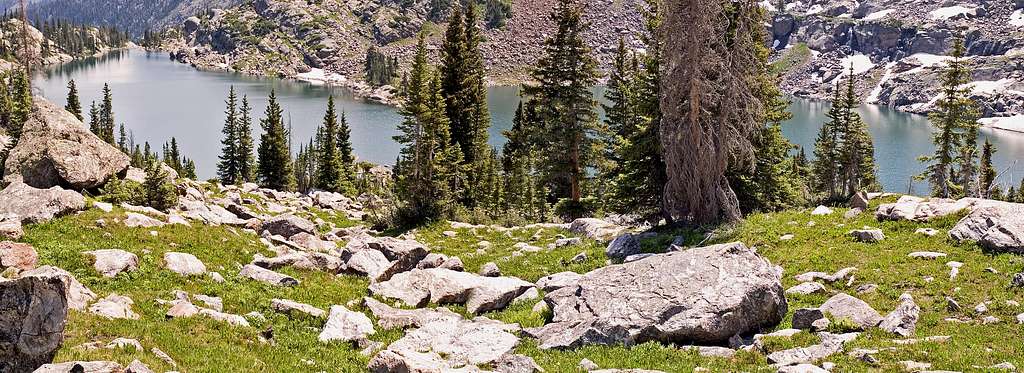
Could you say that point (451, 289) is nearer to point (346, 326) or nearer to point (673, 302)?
point (346, 326)

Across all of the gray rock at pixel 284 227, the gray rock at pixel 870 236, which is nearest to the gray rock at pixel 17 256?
the gray rock at pixel 284 227

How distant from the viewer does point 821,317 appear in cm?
1522

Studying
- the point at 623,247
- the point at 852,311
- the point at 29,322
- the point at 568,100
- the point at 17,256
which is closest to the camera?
the point at 29,322

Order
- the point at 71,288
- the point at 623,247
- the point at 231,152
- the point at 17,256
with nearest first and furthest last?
the point at 71,288
the point at 17,256
the point at 623,247
the point at 231,152

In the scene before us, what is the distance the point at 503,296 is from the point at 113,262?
10378mm

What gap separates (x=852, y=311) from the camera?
1548 centimetres

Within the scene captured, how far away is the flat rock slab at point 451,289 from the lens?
18.8 meters

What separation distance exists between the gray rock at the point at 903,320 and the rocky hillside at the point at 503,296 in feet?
0.18

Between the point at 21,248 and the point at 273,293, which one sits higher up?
the point at 21,248

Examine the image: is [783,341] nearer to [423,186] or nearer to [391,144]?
[423,186]

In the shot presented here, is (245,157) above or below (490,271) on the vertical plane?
below

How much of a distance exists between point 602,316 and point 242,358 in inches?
306

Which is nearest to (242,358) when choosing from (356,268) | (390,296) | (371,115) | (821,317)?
(390,296)

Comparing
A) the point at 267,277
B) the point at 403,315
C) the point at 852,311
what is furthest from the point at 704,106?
the point at 267,277
